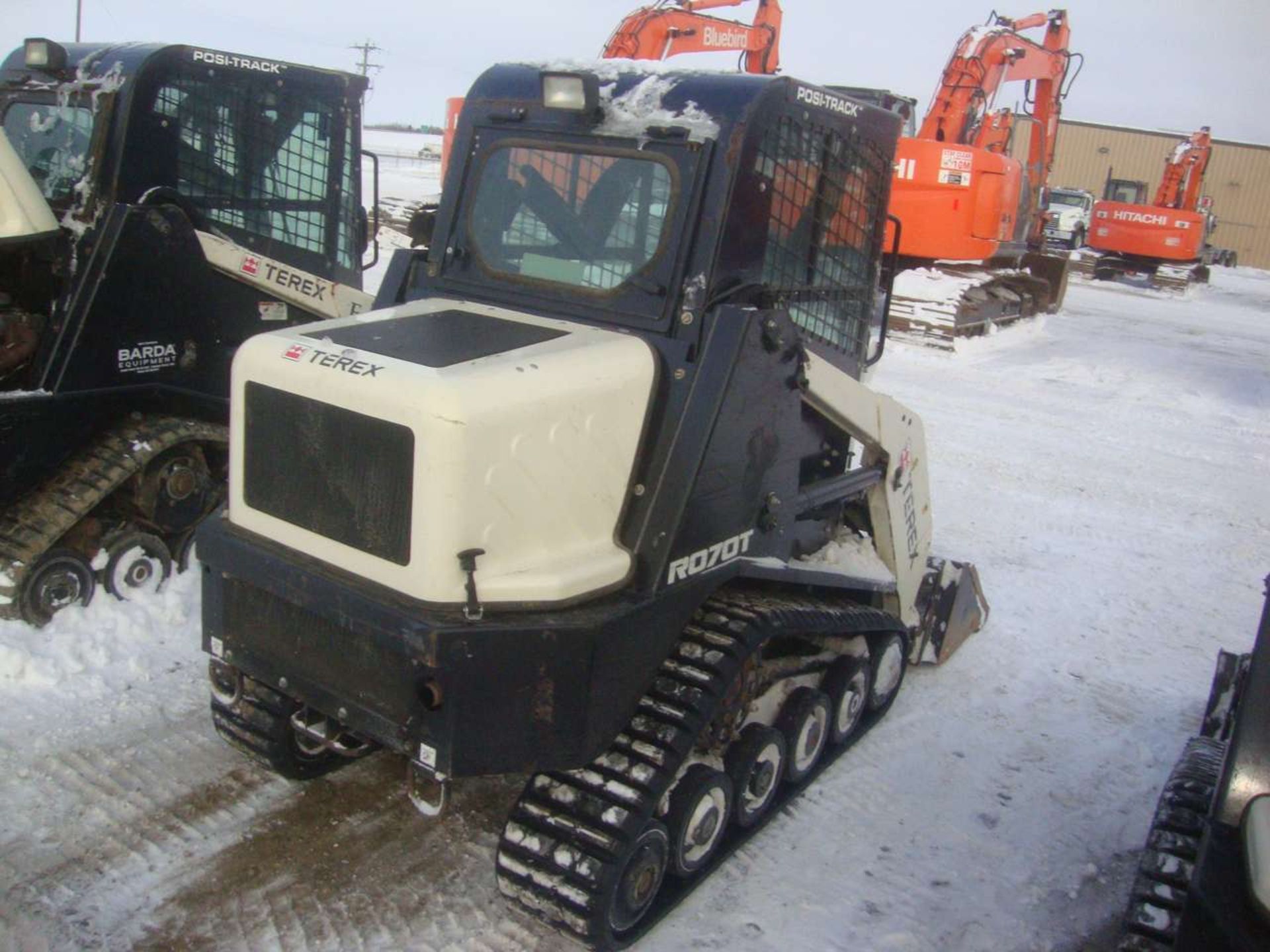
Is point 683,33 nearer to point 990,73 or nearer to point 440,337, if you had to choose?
point 990,73

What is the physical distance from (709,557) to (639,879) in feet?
3.27

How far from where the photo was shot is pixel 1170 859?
3.13 metres

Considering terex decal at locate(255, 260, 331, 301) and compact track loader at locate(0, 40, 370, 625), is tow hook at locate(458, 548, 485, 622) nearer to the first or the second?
compact track loader at locate(0, 40, 370, 625)

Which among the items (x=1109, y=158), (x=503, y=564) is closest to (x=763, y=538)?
(x=503, y=564)

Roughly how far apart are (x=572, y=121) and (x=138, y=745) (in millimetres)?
2872

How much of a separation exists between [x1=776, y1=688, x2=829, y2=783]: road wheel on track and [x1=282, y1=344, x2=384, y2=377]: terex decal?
79.8 inches

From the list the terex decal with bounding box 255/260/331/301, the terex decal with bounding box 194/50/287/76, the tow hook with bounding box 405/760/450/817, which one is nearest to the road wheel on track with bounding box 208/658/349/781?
the tow hook with bounding box 405/760/450/817

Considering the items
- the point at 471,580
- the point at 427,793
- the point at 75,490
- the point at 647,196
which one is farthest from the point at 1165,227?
the point at 471,580

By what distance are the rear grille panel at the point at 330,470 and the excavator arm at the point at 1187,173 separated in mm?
27514

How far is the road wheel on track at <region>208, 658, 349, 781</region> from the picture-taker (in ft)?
12.6

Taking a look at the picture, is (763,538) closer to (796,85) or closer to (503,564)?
(503,564)

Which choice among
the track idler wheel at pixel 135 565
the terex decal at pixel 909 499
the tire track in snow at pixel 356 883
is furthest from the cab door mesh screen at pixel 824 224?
the track idler wheel at pixel 135 565

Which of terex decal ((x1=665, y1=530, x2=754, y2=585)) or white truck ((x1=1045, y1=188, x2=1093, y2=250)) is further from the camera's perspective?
white truck ((x1=1045, y1=188, x2=1093, y2=250))

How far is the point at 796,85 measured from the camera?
3.71 m
